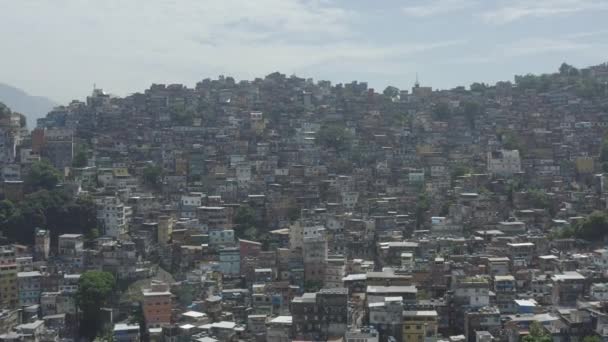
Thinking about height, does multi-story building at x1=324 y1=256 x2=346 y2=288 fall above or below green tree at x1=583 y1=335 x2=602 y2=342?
above

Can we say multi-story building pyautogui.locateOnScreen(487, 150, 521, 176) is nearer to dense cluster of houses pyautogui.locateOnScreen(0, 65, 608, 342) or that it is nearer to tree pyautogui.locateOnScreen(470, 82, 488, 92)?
dense cluster of houses pyautogui.locateOnScreen(0, 65, 608, 342)

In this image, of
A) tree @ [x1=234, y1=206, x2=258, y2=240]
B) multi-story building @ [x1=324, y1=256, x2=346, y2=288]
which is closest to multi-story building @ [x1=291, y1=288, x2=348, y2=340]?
multi-story building @ [x1=324, y1=256, x2=346, y2=288]

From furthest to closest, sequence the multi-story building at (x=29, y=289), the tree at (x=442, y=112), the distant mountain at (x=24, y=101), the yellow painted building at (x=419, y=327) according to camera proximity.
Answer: the distant mountain at (x=24, y=101) < the tree at (x=442, y=112) < the multi-story building at (x=29, y=289) < the yellow painted building at (x=419, y=327)

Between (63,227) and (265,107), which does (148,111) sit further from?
(63,227)

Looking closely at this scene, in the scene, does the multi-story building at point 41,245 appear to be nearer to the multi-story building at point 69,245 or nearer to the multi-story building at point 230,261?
the multi-story building at point 69,245

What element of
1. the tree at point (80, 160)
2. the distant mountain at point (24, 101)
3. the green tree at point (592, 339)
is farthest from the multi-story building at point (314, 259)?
the distant mountain at point (24, 101)

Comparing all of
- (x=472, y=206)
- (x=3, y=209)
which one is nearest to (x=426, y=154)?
(x=472, y=206)

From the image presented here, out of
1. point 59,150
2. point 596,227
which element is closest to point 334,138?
point 59,150
